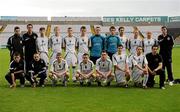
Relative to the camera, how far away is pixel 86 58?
1122 cm

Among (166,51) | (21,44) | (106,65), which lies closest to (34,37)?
(21,44)

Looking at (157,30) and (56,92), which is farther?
(157,30)

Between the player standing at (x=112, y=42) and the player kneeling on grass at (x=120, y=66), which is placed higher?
the player standing at (x=112, y=42)

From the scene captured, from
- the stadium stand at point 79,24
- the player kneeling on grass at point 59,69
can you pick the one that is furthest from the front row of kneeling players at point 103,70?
the stadium stand at point 79,24

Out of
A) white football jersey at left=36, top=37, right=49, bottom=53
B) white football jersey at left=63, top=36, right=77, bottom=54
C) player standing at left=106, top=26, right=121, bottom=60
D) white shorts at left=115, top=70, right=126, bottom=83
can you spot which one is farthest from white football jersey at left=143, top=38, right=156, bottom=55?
white football jersey at left=36, top=37, right=49, bottom=53

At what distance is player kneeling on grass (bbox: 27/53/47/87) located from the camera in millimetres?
10984

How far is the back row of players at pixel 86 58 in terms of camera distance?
434 inches

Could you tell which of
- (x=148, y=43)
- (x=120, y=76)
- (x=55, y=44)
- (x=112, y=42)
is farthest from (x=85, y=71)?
(x=148, y=43)

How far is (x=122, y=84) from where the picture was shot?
1136 cm

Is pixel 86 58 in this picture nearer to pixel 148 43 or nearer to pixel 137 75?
pixel 137 75

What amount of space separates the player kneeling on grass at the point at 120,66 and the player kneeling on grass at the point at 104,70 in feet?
0.55

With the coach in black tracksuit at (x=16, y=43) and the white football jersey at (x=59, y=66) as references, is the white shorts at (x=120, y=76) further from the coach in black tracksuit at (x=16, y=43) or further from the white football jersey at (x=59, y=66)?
the coach in black tracksuit at (x=16, y=43)

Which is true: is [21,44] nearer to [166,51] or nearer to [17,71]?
[17,71]

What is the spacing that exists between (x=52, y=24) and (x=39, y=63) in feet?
155
